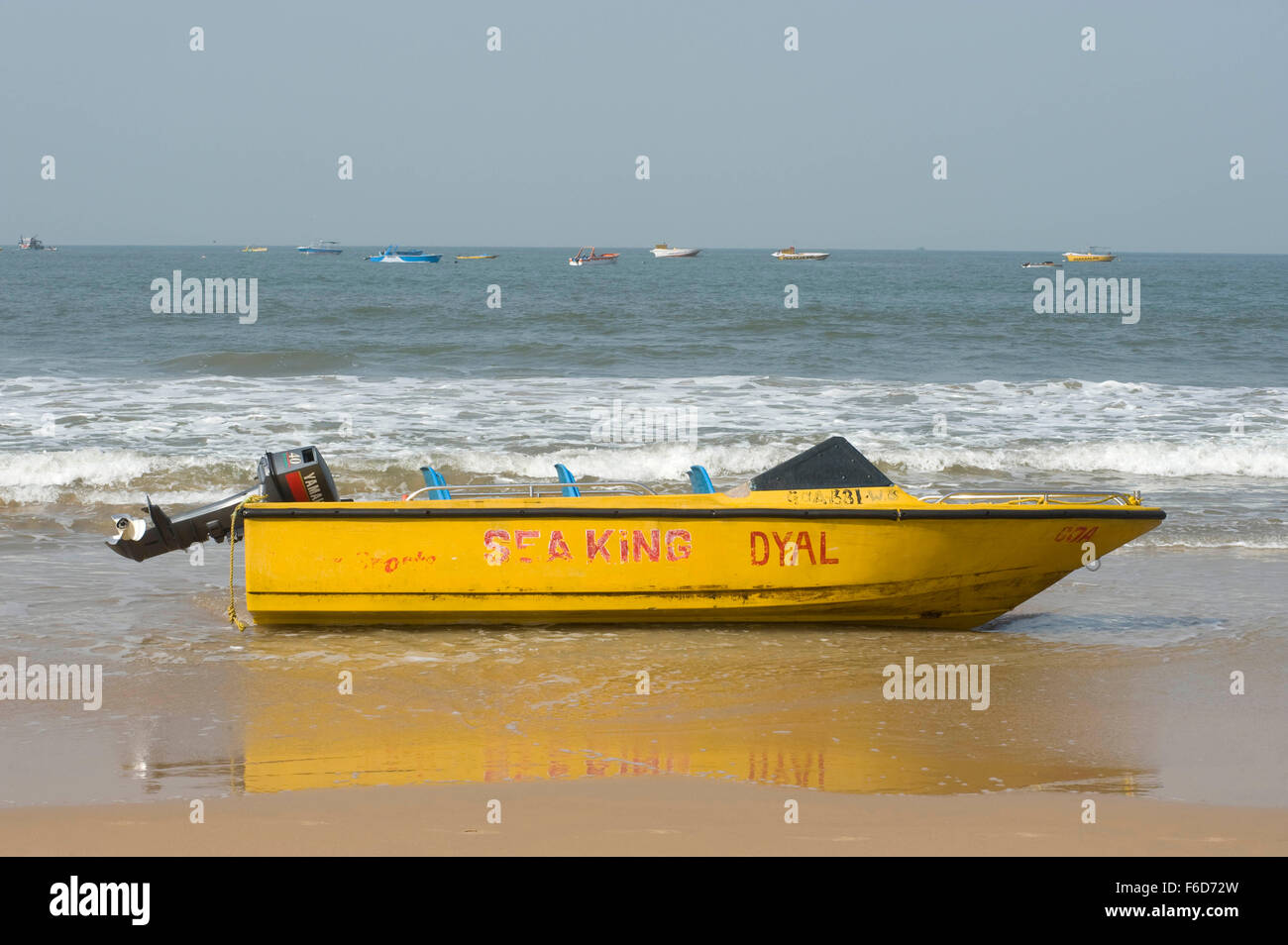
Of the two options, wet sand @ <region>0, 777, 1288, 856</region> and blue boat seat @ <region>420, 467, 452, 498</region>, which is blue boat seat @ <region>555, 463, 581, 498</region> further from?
wet sand @ <region>0, 777, 1288, 856</region>

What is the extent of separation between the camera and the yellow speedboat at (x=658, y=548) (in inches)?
267

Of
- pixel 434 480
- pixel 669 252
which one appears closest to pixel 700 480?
pixel 434 480

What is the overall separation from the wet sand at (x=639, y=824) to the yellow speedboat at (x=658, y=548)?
7.29 ft

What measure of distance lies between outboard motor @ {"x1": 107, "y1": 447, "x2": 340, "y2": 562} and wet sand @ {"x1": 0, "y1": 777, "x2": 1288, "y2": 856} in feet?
8.74

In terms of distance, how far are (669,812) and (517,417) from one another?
1186 centimetres

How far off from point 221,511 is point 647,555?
2.49 metres

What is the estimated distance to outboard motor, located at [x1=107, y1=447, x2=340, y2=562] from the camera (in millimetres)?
6941

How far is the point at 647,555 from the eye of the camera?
6855 mm

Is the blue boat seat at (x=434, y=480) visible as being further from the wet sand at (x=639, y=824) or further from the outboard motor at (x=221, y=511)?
the wet sand at (x=639, y=824)

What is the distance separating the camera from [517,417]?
1605 centimetres

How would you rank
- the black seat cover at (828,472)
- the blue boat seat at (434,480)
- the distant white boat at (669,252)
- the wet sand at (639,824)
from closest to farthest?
the wet sand at (639,824)
the black seat cover at (828,472)
the blue boat seat at (434,480)
the distant white boat at (669,252)

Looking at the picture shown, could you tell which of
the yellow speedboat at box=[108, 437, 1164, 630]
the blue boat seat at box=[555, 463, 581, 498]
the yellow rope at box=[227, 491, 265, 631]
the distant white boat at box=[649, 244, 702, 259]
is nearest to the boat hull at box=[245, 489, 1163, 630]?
the yellow speedboat at box=[108, 437, 1164, 630]

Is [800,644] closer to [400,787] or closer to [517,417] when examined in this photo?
[400,787]

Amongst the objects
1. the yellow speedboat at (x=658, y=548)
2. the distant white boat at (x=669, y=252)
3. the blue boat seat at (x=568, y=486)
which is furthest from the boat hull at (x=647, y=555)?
the distant white boat at (x=669, y=252)
